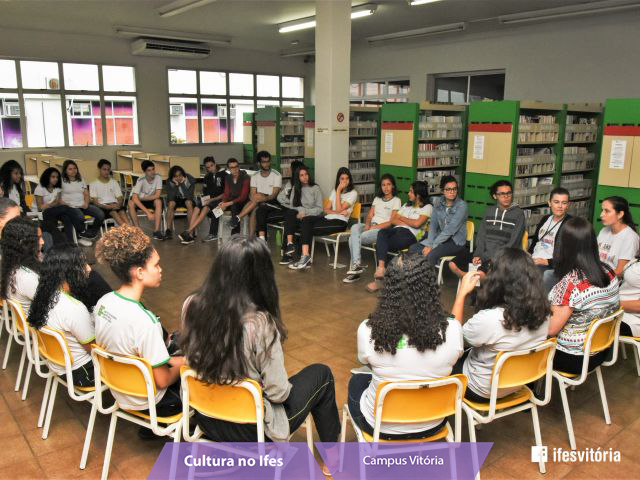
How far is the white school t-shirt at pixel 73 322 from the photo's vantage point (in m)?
2.54

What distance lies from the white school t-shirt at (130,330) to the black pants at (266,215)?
4807 mm

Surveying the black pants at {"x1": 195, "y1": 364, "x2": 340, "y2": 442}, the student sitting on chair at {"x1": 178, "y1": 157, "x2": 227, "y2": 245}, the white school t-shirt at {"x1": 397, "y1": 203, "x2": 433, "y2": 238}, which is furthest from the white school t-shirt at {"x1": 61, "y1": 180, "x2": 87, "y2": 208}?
the black pants at {"x1": 195, "y1": 364, "x2": 340, "y2": 442}

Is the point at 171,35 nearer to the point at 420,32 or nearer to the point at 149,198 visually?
the point at 149,198

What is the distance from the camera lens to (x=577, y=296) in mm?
2707

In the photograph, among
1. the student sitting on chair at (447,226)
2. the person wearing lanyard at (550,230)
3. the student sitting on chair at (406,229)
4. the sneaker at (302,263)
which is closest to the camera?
the person wearing lanyard at (550,230)

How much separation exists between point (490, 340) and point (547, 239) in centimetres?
252

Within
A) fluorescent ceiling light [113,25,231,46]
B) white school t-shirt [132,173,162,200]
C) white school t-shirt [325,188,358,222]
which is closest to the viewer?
white school t-shirt [325,188,358,222]

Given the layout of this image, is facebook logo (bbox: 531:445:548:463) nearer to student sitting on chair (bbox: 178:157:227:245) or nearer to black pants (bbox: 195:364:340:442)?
black pants (bbox: 195:364:340:442)

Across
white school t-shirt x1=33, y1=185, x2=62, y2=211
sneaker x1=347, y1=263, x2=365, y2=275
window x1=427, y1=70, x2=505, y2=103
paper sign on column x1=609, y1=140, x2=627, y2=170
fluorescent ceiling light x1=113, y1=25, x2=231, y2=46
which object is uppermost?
fluorescent ceiling light x1=113, y1=25, x2=231, y2=46

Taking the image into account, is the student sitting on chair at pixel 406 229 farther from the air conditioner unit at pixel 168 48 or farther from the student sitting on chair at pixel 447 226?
the air conditioner unit at pixel 168 48

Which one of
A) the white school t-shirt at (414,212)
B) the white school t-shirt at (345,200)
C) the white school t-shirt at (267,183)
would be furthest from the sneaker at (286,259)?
the white school t-shirt at (414,212)

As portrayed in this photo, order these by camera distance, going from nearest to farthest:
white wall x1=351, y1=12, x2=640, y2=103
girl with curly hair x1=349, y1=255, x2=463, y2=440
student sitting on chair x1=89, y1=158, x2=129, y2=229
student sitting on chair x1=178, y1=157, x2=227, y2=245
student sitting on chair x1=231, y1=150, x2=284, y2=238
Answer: girl with curly hair x1=349, y1=255, x2=463, y2=440 → student sitting on chair x1=231, y1=150, x2=284, y2=238 → student sitting on chair x1=89, y1=158, x2=129, y2=229 → student sitting on chair x1=178, y1=157, x2=227, y2=245 → white wall x1=351, y1=12, x2=640, y2=103

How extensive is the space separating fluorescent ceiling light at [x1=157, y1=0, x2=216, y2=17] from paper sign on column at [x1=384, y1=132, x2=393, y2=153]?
132 inches

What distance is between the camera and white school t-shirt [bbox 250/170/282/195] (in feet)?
24.1
